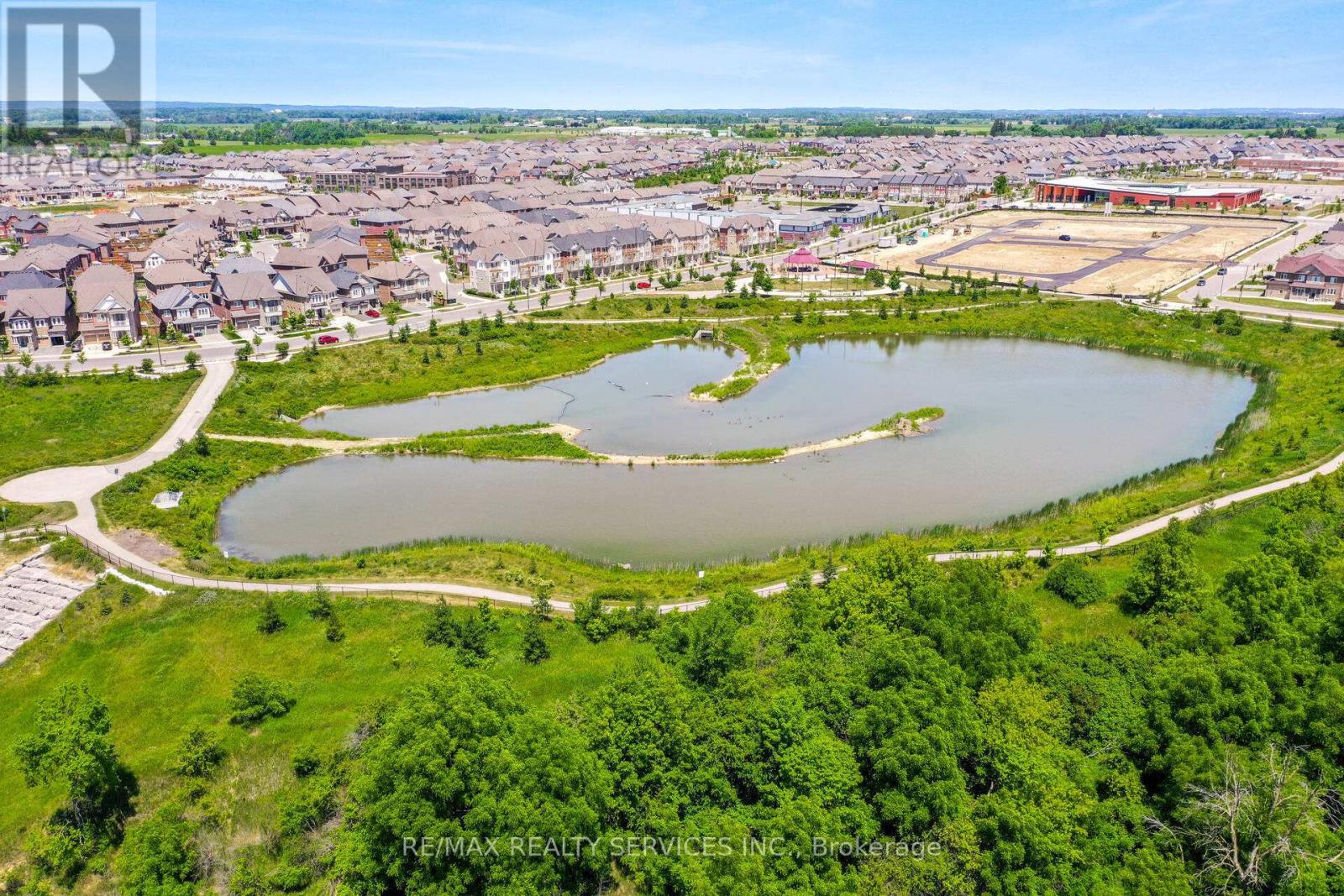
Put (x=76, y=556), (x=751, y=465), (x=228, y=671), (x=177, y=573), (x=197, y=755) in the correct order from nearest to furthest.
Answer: (x=197, y=755)
(x=228, y=671)
(x=177, y=573)
(x=76, y=556)
(x=751, y=465)

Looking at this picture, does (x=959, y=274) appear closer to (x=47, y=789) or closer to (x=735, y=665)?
(x=735, y=665)

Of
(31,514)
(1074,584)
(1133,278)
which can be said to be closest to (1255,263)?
(1133,278)

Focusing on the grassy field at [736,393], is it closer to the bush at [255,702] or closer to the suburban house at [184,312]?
the bush at [255,702]

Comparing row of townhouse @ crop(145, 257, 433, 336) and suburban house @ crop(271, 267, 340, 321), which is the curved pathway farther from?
suburban house @ crop(271, 267, 340, 321)

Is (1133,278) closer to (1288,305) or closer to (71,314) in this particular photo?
(1288,305)

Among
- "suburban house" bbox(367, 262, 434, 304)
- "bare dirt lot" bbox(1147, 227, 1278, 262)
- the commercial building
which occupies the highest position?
the commercial building

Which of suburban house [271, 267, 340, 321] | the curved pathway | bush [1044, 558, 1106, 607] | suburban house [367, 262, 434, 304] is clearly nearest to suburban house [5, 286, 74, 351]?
suburban house [271, 267, 340, 321]
